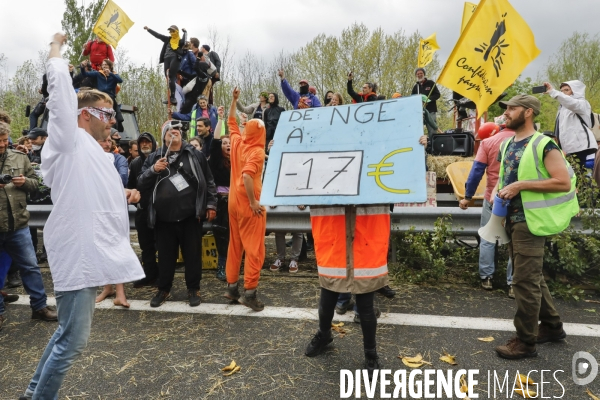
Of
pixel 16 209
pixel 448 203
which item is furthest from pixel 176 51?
pixel 448 203

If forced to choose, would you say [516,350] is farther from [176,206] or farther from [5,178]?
[5,178]

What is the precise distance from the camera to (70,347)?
7.70 feet

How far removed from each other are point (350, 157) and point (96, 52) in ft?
31.9

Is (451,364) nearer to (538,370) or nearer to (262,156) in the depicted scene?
(538,370)

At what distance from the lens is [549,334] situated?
136 inches

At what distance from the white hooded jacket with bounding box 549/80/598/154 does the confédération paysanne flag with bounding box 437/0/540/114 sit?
53.3 inches

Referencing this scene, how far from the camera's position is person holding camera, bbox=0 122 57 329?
4234mm

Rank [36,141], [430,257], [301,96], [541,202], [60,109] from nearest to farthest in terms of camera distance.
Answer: [60,109], [541,202], [430,257], [36,141], [301,96]

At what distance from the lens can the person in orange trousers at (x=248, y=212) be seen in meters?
4.30

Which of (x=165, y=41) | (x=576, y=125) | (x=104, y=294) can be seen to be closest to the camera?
(x=104, y=294)

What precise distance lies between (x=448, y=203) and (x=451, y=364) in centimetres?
473

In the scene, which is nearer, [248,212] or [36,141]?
[248,212]

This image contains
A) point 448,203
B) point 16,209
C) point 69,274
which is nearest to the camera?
point 69,274

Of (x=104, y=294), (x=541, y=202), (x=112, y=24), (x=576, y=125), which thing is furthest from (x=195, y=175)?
(x=112, y=24)
